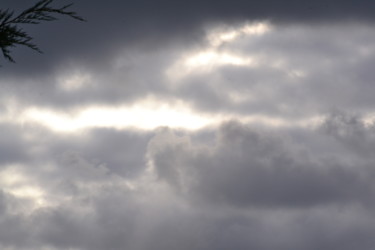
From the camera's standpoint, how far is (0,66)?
77.6ft

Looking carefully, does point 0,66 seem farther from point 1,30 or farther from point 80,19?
point 80,19

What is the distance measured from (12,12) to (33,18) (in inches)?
27.3

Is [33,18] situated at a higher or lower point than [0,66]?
higher

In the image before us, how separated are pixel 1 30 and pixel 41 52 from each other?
1.37m

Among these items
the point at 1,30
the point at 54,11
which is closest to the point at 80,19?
the point at 54,11

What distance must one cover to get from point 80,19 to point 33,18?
1.45 meters

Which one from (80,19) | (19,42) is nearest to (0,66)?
(19,42)

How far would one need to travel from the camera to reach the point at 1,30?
23562 mm

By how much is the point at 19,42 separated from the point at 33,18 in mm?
867

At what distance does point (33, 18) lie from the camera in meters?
24.0

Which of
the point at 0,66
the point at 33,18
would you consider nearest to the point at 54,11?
the point at 33,18

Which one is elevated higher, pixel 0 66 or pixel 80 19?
pixel 80 19

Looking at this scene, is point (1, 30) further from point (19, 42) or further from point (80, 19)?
point (80, 19)

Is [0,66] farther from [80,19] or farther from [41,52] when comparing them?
[80,19]
